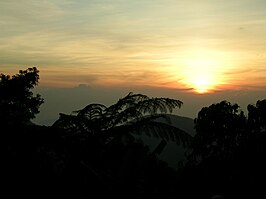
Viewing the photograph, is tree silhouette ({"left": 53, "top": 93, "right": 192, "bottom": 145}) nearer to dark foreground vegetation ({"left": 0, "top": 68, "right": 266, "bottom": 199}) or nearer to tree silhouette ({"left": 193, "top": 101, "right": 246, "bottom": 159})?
dark foreground vegetation ({"left": 0, "top": 68, "right": 266, "bottom": 199})

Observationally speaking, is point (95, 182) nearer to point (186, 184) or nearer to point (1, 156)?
point (1, 156)

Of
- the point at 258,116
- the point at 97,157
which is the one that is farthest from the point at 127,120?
the point at 258,116

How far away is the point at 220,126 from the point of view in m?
24.7

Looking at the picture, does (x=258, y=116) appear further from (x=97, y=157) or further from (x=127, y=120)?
(x=97, y=157)

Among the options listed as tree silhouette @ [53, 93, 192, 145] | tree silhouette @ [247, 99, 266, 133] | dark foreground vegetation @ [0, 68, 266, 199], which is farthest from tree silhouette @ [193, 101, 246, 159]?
tree silhouette @ [53, 93, 192, 145]

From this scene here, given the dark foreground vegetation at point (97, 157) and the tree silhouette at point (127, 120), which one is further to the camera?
the tree silhouette at point (127, 120)

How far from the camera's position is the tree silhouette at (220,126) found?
2439cm

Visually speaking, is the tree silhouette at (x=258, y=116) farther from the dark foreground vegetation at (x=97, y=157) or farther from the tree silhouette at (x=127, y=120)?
the tree silhouette at (x=127, y=120)

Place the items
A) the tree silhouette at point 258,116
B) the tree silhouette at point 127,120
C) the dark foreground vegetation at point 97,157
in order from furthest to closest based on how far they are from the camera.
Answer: the tree silhouette at point 258,116 → the tree silhouette at point 127,120 → the dark foreground vegetation at point 97,157

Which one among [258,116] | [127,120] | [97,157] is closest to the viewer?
[97,157]

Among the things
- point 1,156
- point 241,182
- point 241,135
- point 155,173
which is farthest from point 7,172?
point 241,135

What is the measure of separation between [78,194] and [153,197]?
123cm

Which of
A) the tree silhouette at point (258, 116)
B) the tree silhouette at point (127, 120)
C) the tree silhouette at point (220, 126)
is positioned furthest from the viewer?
the tree silhouette at point (220, 126)

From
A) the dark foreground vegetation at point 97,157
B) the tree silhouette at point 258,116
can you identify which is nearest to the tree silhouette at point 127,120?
the dark foreground vegetation at point 97,157
